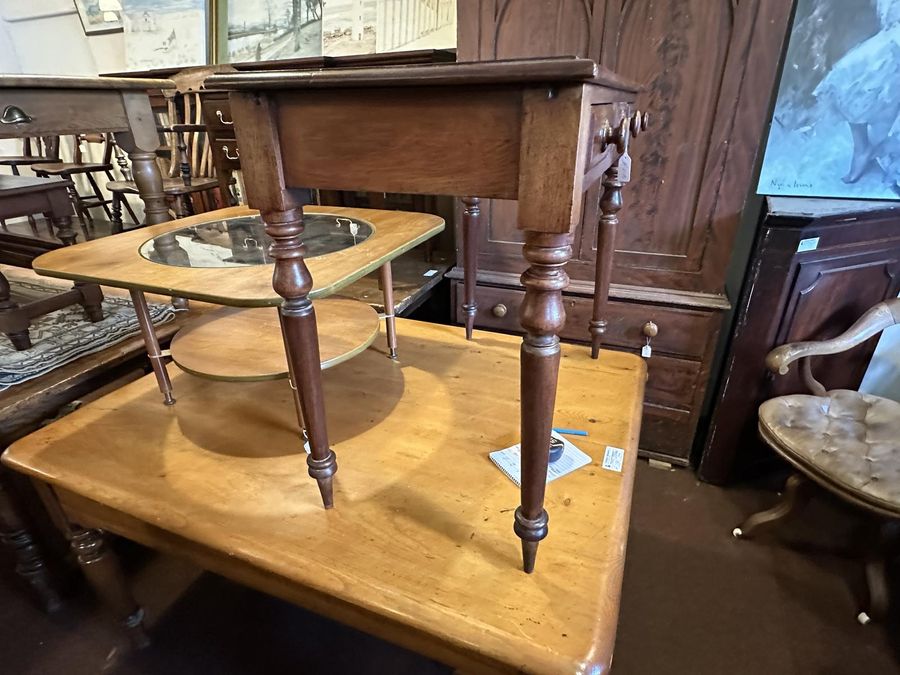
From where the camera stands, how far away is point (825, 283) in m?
1.45

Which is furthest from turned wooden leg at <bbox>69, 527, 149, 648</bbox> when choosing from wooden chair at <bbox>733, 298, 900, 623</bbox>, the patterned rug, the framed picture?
the framed picture

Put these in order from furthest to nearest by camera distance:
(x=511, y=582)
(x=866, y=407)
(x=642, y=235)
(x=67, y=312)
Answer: (x=67, y=312) < (x=642, y=235) < (x=866, y=407) < (x=511, y=582)

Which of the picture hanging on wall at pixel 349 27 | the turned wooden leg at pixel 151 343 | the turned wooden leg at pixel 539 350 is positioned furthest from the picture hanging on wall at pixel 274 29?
the turned wooden leg at pixel 539 350

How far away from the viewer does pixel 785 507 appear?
54.6 inches

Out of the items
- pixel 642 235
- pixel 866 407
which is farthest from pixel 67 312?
pixel 866 407

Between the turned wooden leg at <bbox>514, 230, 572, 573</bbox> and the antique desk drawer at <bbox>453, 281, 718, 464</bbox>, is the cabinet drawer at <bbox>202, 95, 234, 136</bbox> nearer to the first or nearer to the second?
the antique desk drawer at <bbox>453, 281, 718, 464</bbox>

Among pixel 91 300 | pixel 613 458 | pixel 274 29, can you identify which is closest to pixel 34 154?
pixel 274 29

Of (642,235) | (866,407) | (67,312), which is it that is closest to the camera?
(866,407)

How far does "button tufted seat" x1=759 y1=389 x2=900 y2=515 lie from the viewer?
3.83 feet

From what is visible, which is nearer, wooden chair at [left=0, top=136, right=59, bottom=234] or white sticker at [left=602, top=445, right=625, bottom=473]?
white sticker at [left=602, top=445, right=625, bottom=473]

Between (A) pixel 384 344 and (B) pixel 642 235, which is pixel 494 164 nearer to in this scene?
(A) pixel 384 344

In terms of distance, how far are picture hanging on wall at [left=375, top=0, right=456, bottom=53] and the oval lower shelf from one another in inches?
59.0

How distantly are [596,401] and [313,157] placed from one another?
0.85m

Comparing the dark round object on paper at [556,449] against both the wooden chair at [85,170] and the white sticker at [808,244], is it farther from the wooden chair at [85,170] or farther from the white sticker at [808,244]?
the wooden chair at [85,170]
